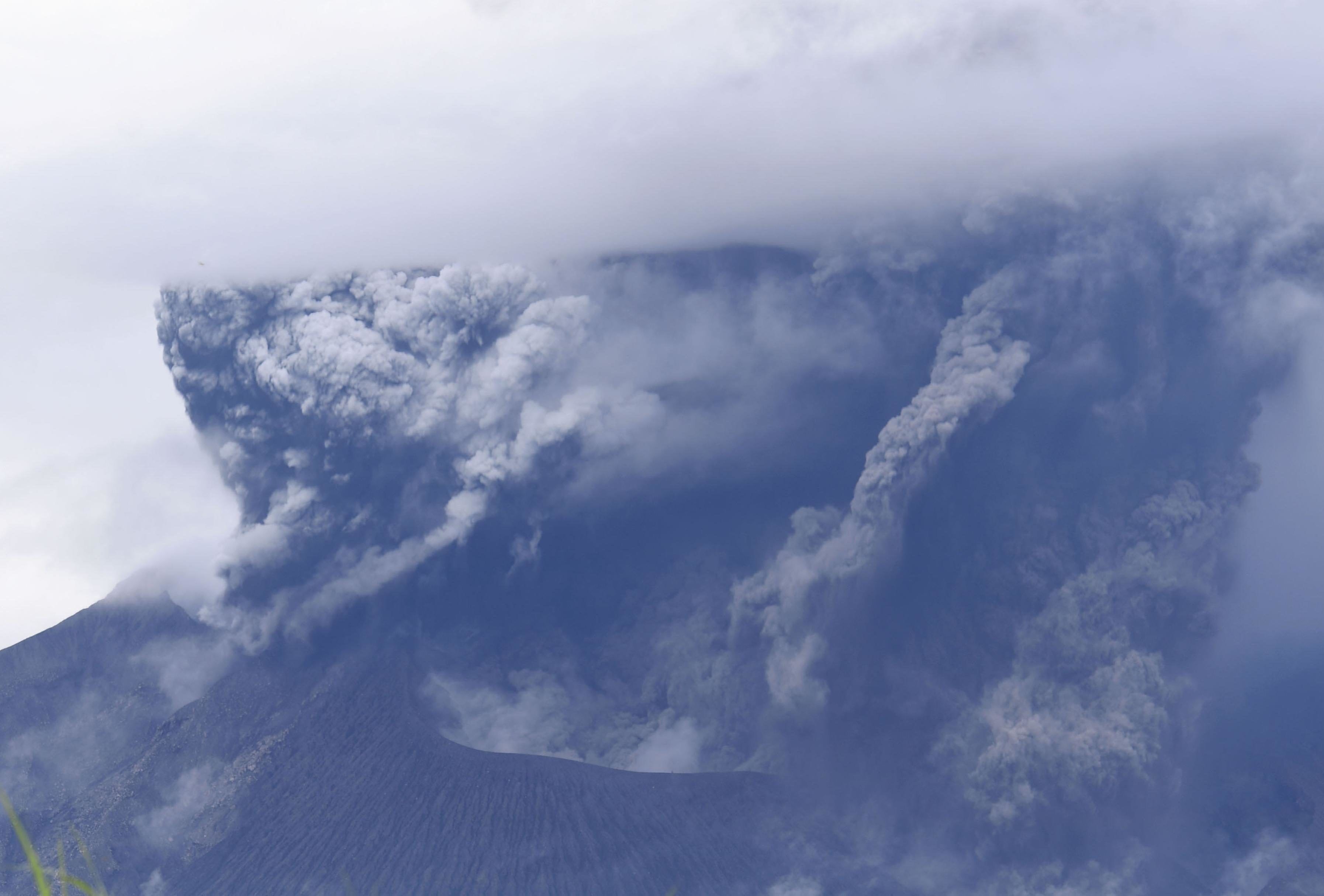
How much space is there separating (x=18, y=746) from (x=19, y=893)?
974cm

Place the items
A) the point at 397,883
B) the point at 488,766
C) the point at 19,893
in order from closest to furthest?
the point at 397,883
the point at 488,766
the point at 19,893

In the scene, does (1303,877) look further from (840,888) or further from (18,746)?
(18,746)

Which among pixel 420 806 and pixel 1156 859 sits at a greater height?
pixel 1156 859

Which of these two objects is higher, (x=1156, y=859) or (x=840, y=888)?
(x=1156, y=859)

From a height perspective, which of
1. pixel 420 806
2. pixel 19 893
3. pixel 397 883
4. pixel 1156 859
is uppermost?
pixel 1156 859

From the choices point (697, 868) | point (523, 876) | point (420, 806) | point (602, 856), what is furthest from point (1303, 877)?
point (420, 806)

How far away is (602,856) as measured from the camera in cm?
7119

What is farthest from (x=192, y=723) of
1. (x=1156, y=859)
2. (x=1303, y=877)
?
(x=1303, y=877)

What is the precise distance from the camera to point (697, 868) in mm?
71562

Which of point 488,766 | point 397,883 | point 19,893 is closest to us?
point 397,883

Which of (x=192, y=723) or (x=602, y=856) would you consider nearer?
(x=602, y=856)

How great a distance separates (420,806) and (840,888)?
2583 centimetres

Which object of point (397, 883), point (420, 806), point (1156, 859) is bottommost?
point (397, 883)

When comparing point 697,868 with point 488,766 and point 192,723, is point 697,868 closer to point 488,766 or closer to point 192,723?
point 488,766
